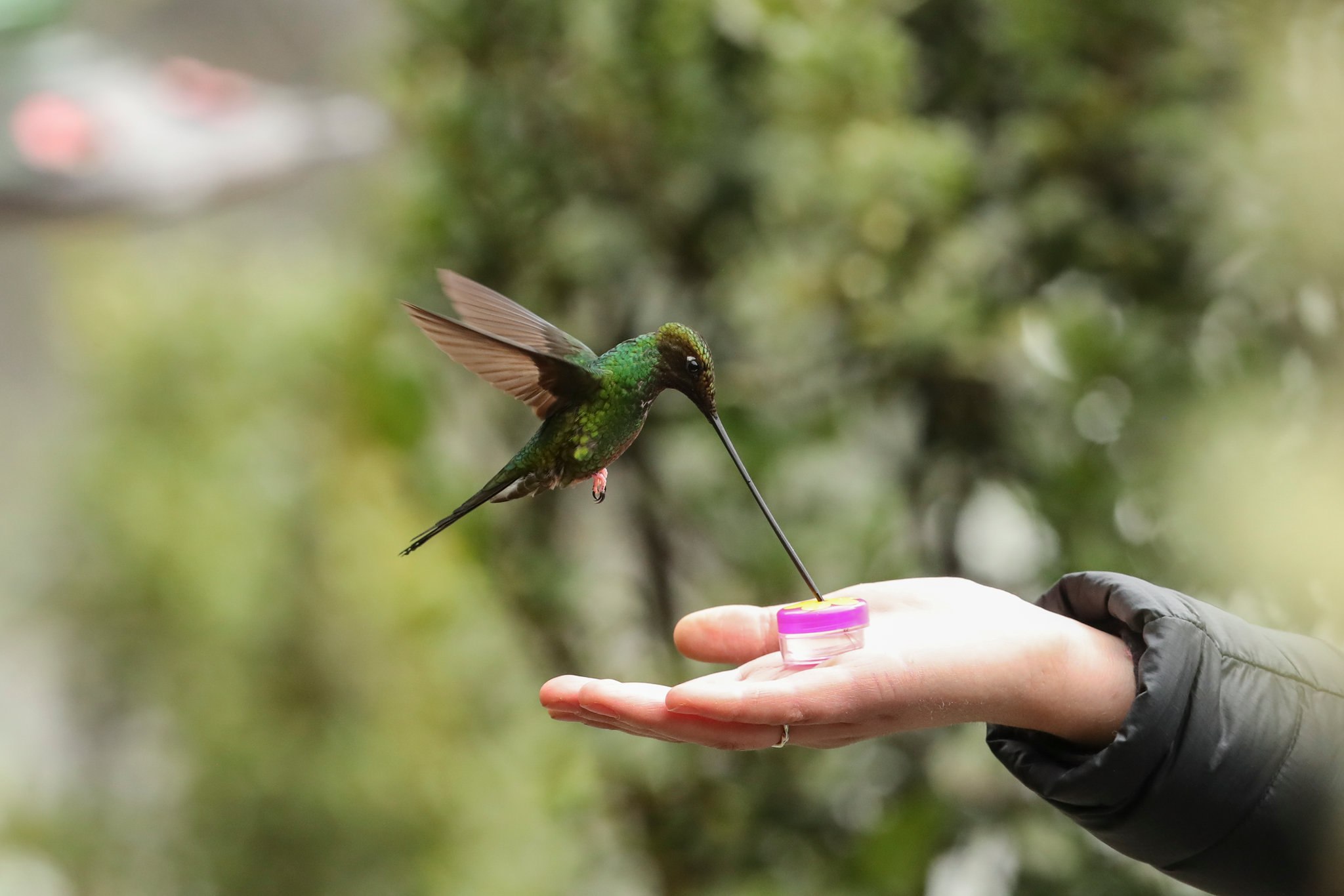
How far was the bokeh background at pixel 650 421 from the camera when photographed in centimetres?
115

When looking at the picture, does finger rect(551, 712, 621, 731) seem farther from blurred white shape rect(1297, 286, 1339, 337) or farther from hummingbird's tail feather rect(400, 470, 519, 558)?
blurred white shape rect(1297, 286, 1339, 337)

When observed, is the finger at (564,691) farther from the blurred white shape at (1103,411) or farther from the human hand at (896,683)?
the blurred white shape at (1103,411)

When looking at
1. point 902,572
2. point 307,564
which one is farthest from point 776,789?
point 307,564

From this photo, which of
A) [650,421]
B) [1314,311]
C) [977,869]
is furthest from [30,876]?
[1314,311]

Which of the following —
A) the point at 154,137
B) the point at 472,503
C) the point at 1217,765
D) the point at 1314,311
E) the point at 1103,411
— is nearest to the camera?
the point at 472,503

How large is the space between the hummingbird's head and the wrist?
236mm

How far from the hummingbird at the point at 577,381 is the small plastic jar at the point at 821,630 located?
38 millimetres

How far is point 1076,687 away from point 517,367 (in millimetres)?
337

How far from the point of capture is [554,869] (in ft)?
5.04

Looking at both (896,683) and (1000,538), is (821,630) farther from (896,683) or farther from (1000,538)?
(1000,538)

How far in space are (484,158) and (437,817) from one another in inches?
34.8

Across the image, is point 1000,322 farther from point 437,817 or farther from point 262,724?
point 262,724

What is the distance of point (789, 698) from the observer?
0.51 metres

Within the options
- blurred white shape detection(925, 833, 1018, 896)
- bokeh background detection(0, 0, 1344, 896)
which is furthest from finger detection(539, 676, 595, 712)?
blurred white shape detection(925, 833, 1018, 896)
